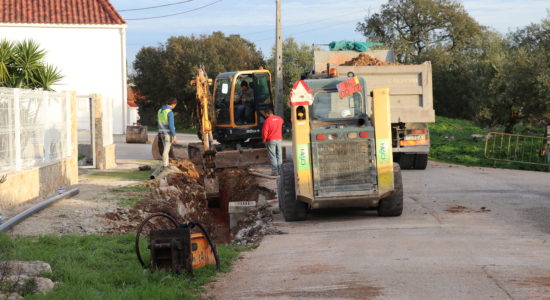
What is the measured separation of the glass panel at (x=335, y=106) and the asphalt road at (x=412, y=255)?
1.79 meters

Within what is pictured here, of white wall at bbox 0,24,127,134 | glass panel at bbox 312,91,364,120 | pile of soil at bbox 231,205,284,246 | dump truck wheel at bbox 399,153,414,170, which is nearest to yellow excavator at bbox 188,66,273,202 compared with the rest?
dump truck wheel at bbox 399,153,414,170

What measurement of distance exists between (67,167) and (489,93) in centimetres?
2621

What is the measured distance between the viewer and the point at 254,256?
32.6 feet

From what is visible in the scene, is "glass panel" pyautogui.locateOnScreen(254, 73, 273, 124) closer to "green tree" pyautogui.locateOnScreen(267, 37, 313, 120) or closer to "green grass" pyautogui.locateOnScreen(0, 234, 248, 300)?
"green grass" pyautogui.locateOnScreen(0, 234, 248, 300)

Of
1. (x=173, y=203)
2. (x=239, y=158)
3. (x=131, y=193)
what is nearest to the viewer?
(x=131, y=193)

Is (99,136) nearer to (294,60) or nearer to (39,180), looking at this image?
(39,180)

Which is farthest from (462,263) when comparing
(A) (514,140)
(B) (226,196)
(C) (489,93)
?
(C) (489,93)

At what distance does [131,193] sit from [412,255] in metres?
8.72

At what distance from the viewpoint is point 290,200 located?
13086 mm

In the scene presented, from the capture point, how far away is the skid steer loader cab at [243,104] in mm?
23766

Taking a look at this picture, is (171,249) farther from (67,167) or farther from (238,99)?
(238,99)

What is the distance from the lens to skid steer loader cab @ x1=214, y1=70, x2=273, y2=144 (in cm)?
2377

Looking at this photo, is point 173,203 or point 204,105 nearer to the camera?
point 173,203

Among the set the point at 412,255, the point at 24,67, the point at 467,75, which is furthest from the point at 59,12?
the point at 412,255
